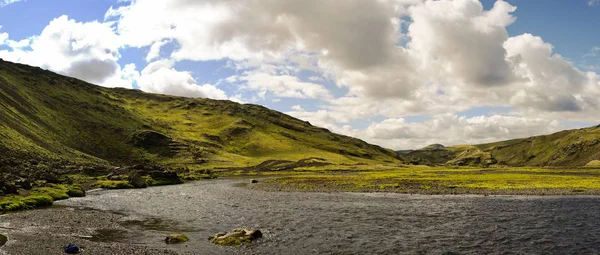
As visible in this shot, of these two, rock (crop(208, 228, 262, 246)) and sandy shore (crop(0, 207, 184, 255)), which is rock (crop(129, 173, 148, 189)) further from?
rock (crop(208, 228, 262, 246))

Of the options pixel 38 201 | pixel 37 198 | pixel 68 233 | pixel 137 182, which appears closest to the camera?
pixel 68 233

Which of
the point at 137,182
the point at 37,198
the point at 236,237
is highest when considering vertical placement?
the point at 137,182

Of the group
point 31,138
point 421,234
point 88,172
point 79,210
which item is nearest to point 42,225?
point 79,210

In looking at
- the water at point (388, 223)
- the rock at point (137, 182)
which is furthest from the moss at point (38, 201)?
the rock at point (137, 182)

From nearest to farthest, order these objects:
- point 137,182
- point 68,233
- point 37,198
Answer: point 68,233
point 37,198
point 137,182

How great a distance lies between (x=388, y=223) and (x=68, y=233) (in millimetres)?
35959

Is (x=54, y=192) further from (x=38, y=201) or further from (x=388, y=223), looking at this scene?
(x=388, y=223)

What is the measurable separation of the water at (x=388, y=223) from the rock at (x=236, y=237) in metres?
1.05

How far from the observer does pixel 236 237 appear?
38.0m

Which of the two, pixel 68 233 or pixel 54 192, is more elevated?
pixel 54 192

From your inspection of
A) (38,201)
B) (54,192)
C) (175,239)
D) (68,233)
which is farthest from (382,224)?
(54,192)

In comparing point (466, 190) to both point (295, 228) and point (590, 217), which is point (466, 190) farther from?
point (295, 228)

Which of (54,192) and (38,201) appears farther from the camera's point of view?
(54,192)

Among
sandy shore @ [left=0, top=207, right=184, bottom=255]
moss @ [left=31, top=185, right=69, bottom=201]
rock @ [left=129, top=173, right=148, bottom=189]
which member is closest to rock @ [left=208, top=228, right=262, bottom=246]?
sandy shore @ [left=0, top=207, right=184, bottom=255]
